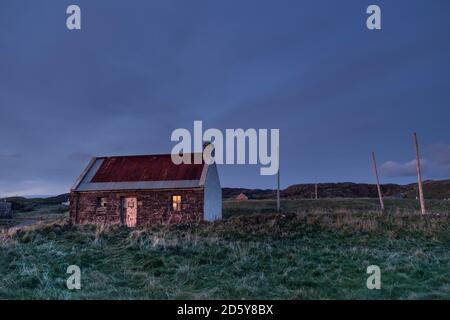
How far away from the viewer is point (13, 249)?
12.8 metres

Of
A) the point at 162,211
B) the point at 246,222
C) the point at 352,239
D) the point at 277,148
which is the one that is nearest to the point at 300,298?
the point at 352,239

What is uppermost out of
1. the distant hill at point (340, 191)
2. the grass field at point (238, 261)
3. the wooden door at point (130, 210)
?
the distant hill at point (340, 191)

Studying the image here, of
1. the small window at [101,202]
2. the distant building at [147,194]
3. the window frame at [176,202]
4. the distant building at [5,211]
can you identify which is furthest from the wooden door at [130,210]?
the distant building at [5,211]

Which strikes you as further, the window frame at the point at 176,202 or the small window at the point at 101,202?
the small window at the point at 101,202

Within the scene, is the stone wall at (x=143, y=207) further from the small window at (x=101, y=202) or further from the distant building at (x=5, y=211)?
the distant building at (x=5, y=211)

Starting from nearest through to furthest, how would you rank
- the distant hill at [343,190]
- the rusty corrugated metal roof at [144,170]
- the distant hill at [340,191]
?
1. the rusty corrugated metal roof at [144,170]
2. the distant hill at [340,191]
3. the distant hill at [343,190]

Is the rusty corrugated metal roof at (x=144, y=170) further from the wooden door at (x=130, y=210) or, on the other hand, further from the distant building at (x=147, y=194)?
the wooden door at (x=130, y=210)

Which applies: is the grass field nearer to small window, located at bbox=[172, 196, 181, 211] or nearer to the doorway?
small window, located at bbox=[172, 196, 181, 211]

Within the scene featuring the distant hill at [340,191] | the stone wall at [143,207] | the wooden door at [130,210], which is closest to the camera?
the stone wall at [143,207]

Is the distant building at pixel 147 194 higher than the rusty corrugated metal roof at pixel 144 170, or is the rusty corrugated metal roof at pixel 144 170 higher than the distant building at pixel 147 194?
the rusty corrugated metal roof at pixel 144 170

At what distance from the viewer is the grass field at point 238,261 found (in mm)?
8414

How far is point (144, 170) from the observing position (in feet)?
86.4

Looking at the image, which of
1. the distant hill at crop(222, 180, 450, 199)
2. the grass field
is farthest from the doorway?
the distant hill at crop(222, 180, 450, 199)
